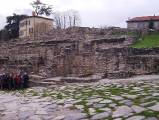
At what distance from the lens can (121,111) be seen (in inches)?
371

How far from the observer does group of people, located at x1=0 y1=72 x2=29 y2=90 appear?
20969 millimetres

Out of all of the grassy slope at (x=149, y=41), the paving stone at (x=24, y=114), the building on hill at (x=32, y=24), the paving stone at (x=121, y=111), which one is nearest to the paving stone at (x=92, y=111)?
the paving stone at (x=121, y=111)

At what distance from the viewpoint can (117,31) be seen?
33188mm

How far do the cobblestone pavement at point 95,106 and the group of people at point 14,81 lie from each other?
7674 millimetres

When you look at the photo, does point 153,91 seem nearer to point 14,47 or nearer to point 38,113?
point 38,113

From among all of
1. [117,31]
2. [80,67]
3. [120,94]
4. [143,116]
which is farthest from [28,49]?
[143,116]

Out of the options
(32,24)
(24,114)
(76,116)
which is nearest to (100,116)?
(76,116)

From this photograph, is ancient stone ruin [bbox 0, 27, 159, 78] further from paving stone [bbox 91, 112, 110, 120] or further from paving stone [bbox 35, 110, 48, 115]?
paving stone [bbox 91, 112, 110, 120]

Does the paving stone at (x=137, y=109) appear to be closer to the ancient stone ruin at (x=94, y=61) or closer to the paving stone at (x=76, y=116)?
the paving stone at (x=76, y=116)

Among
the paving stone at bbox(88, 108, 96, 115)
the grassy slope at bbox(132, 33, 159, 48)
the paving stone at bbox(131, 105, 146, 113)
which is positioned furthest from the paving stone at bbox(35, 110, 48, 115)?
the grassy slope at bbox(132, 33, 159, 48)

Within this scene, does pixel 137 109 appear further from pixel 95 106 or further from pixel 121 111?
pixel 95 106

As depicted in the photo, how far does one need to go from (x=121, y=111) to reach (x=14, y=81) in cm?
1260

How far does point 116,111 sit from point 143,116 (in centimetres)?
99

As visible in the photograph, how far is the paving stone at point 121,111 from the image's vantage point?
9.15 metres
